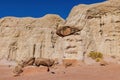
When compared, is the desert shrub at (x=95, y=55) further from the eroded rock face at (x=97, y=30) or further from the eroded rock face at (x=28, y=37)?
the eroded rock face at (x=28, y=37)

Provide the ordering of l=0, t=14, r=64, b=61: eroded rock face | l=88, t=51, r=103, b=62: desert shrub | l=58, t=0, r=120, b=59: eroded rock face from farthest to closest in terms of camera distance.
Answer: l=0, t=14, r=64, b=61: eroded rock face < l=58, t=0, r=120, b=59: eroded rock face < l=88, t=51, r=103, b=62: desert shrub

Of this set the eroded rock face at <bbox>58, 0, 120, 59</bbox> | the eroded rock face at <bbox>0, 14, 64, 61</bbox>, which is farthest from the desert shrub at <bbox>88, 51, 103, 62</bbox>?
the eroded rock face at <bbox>0, 14, 64, 61</bbox>

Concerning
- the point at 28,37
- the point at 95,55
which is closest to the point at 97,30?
the point at 95,55

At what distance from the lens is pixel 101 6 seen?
36906mm

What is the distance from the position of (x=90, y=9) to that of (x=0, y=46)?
29.8 metres

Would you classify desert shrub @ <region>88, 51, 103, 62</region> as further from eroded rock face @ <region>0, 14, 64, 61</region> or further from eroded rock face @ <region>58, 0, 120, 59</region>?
eroded rock face @ <region>0, 14, 64, 61</region>

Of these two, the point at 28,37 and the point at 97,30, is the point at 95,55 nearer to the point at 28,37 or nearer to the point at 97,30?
the point at 97,30

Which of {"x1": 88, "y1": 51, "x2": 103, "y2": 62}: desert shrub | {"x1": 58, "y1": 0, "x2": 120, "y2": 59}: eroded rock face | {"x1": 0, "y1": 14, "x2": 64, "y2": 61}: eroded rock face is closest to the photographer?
{"x1": 88, "y1": 51, "x2": 103, "y2": 62}: desert shrub

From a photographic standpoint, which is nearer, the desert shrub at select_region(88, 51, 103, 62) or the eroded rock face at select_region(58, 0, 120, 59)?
the desert shrub at select_region(88, 51, 103, 62)

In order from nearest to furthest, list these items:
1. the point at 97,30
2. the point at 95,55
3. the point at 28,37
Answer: the point at 95,55
the point at 97,30
the point at 28,37

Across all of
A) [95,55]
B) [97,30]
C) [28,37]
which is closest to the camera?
[95,55]

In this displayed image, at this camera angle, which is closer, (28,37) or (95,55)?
(95,55)

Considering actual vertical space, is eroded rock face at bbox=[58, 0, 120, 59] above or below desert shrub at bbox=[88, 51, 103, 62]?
above

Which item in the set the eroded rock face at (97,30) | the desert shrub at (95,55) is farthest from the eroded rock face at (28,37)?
the desert shrub at (95,55)
